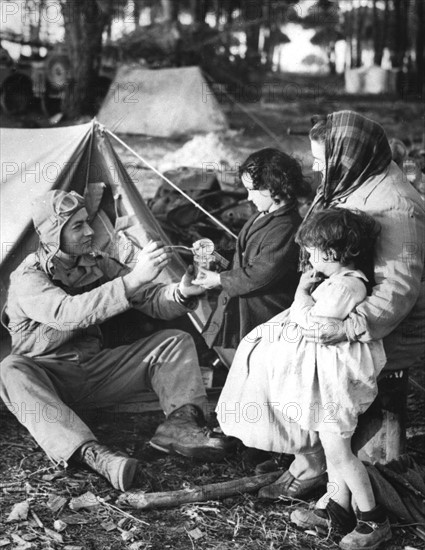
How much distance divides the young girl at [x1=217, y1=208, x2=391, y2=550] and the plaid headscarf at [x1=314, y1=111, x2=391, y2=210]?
0.84 ft

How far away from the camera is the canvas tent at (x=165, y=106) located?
45.1 ft

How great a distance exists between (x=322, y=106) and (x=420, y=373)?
13767 mm

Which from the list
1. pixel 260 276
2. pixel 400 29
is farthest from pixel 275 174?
pixel 400 29

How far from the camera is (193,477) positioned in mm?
4145

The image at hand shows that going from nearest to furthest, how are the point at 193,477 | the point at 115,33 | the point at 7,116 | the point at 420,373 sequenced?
the point at 193,477 → the point at 420,373 → the point at 7,116 → the point at 115,33

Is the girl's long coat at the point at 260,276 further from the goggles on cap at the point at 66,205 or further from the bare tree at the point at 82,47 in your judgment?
the bare tree at the point at 82,47

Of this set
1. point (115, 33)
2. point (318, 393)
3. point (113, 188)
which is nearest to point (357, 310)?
point (318, 393)

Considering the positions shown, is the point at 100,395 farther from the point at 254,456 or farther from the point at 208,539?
the point at 208,539

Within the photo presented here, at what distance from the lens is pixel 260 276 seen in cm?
418

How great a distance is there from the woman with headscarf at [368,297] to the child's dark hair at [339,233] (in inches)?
4.9

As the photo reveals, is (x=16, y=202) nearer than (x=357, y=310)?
No

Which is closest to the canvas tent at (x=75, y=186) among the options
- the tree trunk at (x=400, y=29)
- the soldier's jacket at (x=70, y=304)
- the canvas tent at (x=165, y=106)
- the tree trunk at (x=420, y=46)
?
the soldier's jacket at (x=70, y=304)

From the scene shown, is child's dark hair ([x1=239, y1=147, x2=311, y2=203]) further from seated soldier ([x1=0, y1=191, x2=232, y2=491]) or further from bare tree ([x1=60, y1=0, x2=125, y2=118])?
bare tree ([x1=60, y1=0, x2=125, y2=118])

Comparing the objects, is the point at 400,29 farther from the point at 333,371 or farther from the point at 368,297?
the point at 333,371
